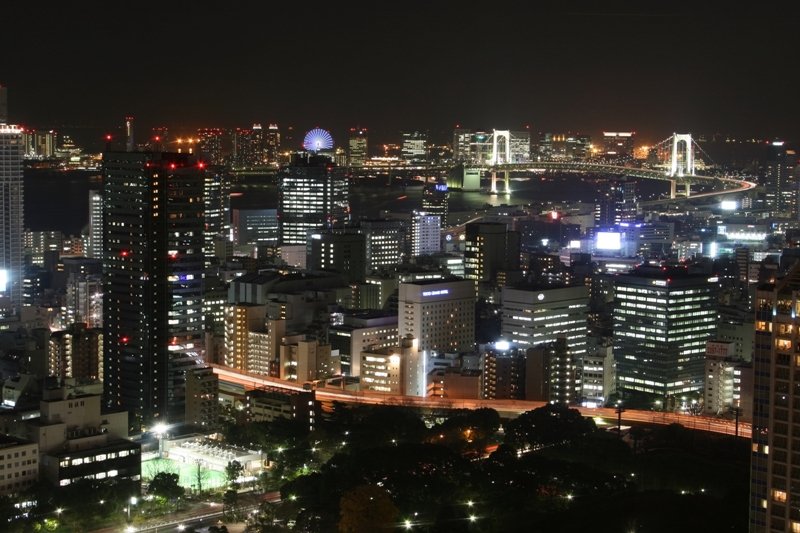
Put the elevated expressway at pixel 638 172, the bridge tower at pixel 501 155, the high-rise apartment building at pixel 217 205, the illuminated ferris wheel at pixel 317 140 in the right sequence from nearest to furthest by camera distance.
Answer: the high-rise apartment building at pixel 217 205, the illuminated ferris wheel at pixel 317 140, the elevated expressway at pixel 638 172, the bridge tower at pixel 501 155

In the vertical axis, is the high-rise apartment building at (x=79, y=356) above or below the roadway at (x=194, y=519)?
above

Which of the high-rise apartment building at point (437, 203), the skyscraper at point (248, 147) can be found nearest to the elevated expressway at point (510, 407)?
the high-rise apartment building at point (437, 203)

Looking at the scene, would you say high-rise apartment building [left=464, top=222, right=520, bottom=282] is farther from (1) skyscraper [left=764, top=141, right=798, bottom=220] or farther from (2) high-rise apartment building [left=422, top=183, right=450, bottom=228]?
(1) skyscraper [left=764, top=141, right=798, bottom=220]

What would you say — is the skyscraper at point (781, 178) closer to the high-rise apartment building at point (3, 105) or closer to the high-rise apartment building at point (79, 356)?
the high-rise apartment building at point (3, 105)

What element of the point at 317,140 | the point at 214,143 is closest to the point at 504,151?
the point at 317,140

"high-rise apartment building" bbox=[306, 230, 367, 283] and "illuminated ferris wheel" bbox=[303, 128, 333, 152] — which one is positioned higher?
"illuminated ferris wheel" bbox=[303, 128, 333, 152]

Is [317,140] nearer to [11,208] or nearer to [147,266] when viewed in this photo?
[11,208]

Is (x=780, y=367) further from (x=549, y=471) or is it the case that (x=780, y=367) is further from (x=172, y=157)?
(x=172, y=157)

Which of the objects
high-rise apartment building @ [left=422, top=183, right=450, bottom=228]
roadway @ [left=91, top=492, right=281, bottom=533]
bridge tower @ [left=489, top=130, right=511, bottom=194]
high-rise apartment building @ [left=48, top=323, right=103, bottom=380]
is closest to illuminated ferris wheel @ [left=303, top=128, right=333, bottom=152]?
high-rise apartment building @ [left=422, top=183, right=450, bottom=228]
